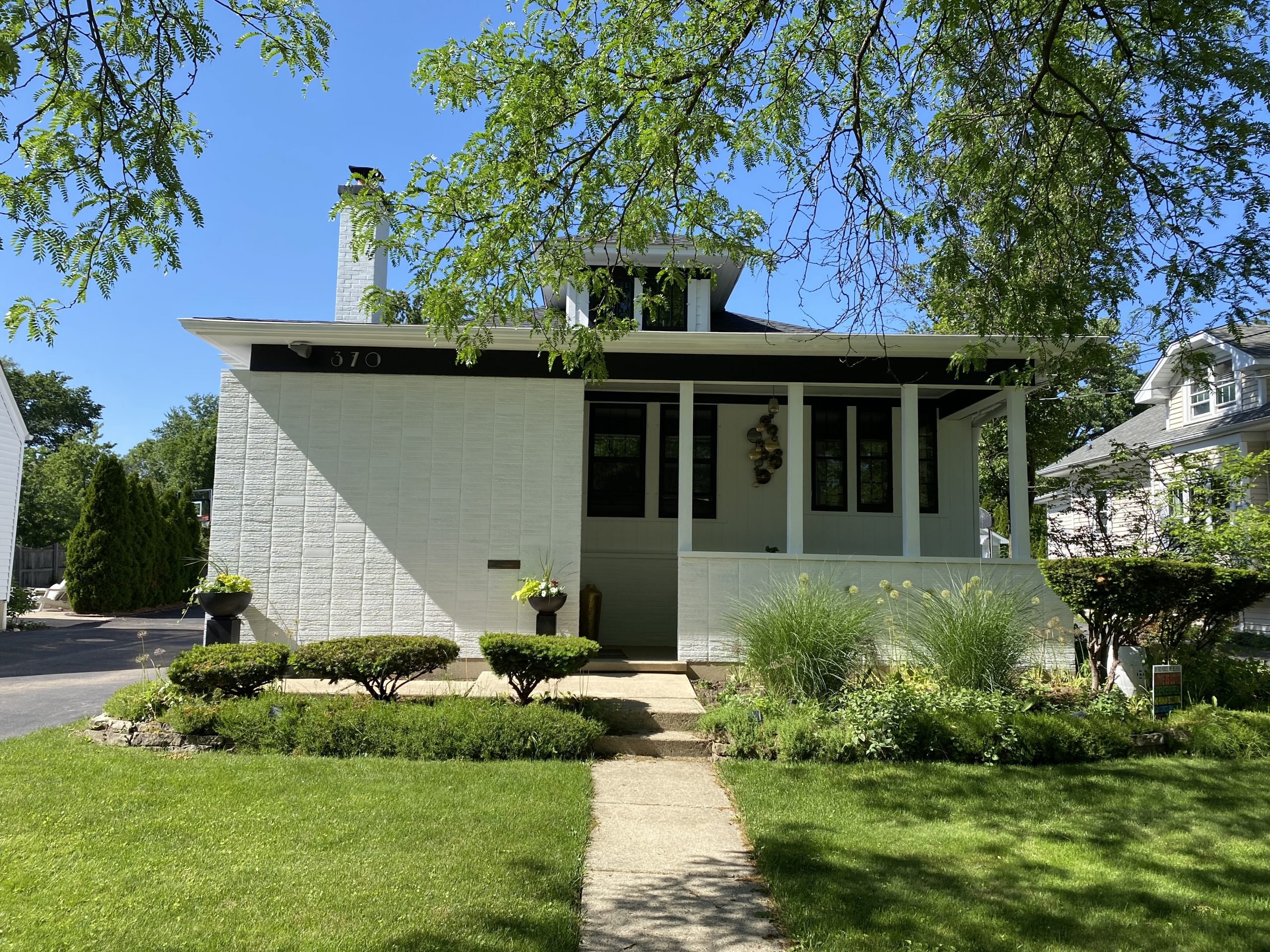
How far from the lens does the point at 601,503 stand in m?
11.8

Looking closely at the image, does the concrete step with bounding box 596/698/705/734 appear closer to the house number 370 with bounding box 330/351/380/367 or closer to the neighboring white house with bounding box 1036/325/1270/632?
the house number 370 with bounding box 330/351/380/367

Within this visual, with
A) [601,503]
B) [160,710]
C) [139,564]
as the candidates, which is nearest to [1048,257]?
[601,503]

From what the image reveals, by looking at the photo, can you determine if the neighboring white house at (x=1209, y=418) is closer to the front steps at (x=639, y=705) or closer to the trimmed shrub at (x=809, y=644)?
the trimmed shrub at (x=809, y=644)

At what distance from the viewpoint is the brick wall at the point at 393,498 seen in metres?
9.15

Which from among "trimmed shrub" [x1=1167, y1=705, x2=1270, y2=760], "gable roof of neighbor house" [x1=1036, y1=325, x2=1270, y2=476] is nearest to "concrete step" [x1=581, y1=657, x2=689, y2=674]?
"trimmed shrub" [x1=1167, y1=705, x2=1270, y2=760]

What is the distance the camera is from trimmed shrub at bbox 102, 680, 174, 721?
6875 mm

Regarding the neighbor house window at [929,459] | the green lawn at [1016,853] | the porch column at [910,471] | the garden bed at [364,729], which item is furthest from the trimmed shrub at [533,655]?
the neighbor house window at [929,459]

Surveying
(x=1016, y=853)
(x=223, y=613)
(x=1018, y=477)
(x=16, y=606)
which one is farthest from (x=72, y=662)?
(x=1018, y=477)

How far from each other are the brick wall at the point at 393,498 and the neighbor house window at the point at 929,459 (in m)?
5.43

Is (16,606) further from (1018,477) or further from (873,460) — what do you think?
(1018,477)

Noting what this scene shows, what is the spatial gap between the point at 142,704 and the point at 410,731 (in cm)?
238

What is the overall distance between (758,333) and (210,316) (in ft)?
19.0

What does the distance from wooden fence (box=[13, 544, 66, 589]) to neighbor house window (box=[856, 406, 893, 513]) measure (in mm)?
20566

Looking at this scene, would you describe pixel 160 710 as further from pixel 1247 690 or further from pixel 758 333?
pixel 1247 690
